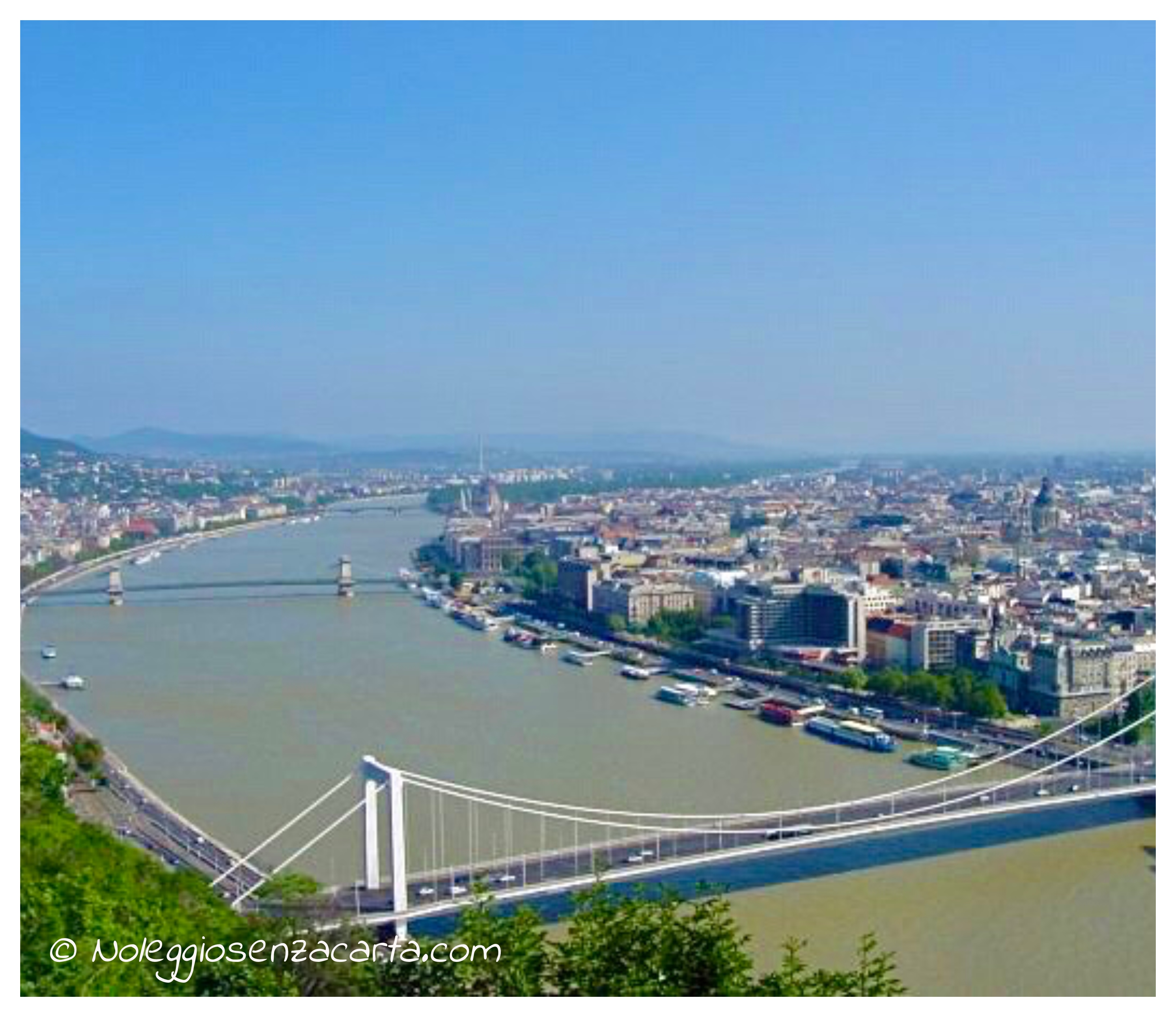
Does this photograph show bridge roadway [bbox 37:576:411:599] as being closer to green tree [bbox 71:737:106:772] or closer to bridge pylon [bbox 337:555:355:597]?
bridge pylon [bbox 337:555:355:597]

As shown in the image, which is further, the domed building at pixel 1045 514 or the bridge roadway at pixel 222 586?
the domed building at pixel 1045 514

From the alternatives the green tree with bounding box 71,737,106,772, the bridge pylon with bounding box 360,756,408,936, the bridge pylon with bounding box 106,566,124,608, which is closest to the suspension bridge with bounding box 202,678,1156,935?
the bridge pylon with bounding box 360,756,408,936

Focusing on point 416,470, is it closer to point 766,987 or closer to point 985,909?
point 985,909

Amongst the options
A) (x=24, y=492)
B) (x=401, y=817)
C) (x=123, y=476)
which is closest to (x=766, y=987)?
(x=401, y=817)

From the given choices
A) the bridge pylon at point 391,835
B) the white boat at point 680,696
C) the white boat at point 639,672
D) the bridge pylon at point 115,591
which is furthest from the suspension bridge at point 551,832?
the bridge pylon at point 115,591

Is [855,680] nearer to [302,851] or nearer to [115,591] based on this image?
[302,851]

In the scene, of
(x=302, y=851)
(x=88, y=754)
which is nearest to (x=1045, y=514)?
(x=88, y=754)

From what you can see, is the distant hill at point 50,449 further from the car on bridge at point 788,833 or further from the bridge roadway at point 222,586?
the car on bridge at point 788,833
